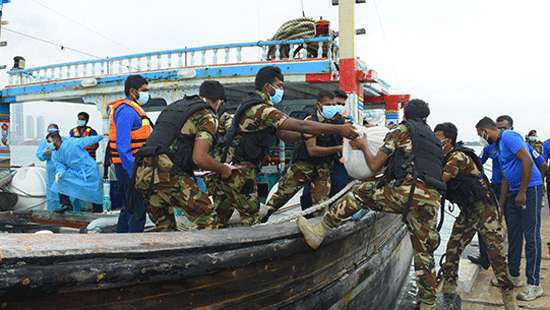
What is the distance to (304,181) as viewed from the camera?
13.5 ft

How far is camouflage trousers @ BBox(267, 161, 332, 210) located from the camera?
160 inches

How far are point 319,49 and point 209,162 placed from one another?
252 inches

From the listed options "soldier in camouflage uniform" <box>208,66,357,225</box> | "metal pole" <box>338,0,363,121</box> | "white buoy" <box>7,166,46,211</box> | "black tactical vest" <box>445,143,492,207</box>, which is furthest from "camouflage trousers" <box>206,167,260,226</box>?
"metal pole" <box>338,0,363,121</box>

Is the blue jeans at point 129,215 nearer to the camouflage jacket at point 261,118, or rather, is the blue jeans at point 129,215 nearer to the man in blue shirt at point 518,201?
the camouflage jacket at point 261,118

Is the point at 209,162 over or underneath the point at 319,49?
underneath

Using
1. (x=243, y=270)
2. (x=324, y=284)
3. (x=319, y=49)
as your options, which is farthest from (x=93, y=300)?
(x=319, y=49)

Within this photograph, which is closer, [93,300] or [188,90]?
[93,300]

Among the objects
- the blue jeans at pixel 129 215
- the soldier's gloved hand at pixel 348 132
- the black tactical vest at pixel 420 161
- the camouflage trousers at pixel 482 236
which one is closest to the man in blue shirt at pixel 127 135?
the blue jeans at pixel 129 215

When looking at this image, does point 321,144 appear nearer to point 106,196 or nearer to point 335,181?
point 335,181

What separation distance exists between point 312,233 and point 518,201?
106 inches

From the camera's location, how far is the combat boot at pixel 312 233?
2768mm

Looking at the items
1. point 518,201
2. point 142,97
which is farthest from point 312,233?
point 518,201

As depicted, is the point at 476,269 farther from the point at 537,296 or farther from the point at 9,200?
the point at 9,200

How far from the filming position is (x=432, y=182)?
3.10 meters
